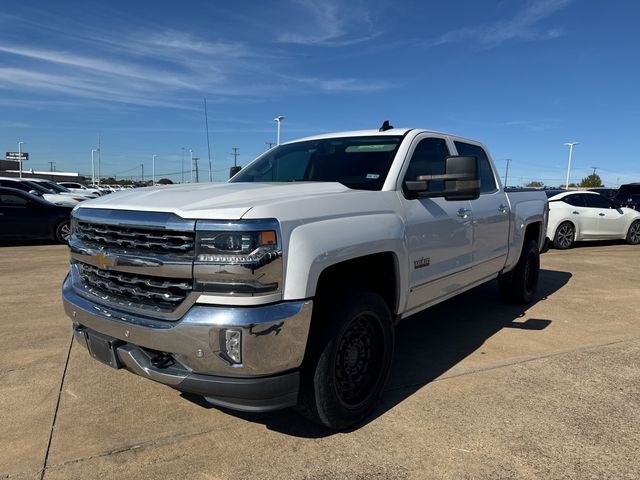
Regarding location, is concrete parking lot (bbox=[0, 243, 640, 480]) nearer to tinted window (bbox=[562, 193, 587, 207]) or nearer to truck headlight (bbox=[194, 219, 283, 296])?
truck headlight (bbox=[194, 219, 283, 296])

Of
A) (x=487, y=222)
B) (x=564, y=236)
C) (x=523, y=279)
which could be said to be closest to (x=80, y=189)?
(x=564, y=236)

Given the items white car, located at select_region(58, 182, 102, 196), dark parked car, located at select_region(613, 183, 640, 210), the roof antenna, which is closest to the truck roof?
the roof antenna

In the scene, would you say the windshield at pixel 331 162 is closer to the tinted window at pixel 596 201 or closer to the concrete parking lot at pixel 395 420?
the concrete parking lot at pixel 395 420

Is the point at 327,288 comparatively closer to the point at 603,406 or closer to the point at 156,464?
the point at 156,464

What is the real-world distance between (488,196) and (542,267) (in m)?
5.09

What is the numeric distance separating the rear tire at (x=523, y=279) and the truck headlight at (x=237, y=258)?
13.9 feet

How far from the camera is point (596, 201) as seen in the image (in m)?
12.9

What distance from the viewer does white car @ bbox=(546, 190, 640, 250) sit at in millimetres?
12242

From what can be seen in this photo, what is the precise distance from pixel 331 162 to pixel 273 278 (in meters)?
1.86

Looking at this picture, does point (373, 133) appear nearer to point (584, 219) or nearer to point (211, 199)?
point (211, 199)

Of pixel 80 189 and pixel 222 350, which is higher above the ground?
pixel 80 189

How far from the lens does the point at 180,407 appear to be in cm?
329

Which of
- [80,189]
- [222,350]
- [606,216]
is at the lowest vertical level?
[222,350]

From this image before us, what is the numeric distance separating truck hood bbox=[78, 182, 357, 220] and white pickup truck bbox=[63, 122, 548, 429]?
0.01 metres
